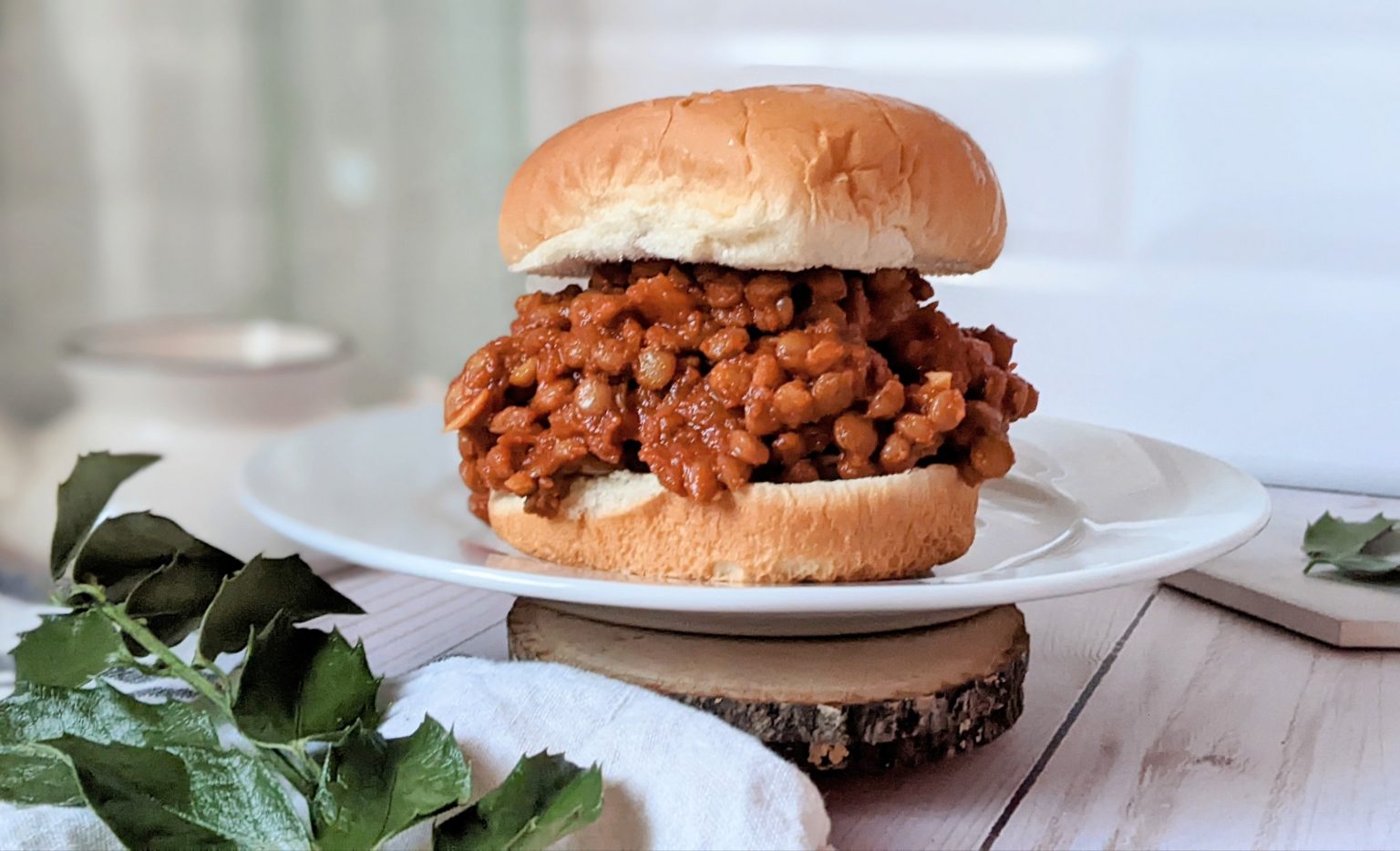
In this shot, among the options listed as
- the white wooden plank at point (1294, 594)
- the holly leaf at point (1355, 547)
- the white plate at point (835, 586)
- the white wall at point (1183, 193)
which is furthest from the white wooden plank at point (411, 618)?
the white wall at point (1183, 193)

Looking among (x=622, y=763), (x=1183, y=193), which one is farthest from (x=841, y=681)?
(x=1183, y=193)

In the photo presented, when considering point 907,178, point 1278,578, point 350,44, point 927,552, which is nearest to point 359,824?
point 927,552

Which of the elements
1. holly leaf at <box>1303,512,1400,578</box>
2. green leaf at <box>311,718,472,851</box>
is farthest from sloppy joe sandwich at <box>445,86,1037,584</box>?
holly leaf at <box>1303,512,1400,578</box>

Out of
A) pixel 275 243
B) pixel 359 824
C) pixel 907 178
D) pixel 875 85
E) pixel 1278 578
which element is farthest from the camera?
pixel 875 85

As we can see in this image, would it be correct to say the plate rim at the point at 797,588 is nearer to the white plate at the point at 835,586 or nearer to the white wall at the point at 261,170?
the white plate at the point at 835,586

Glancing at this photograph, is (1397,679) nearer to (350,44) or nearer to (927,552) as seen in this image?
(927,552)

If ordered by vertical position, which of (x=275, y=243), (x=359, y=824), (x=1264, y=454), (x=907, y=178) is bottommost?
(x=1264, y=454)

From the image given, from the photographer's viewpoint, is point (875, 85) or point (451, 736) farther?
point (875, 85)
